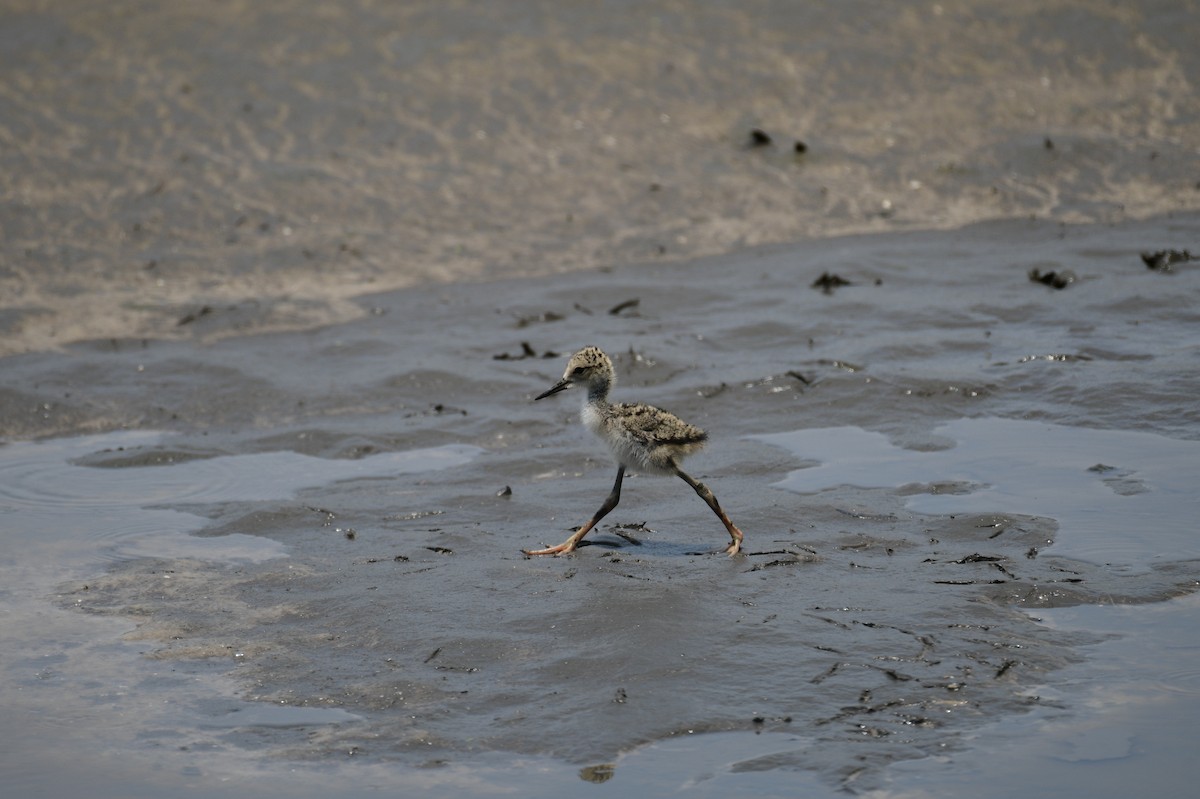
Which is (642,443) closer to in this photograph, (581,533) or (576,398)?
(581,533)

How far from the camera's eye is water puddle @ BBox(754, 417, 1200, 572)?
7.21m

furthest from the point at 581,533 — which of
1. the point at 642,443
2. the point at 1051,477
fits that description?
the point at 1051,477

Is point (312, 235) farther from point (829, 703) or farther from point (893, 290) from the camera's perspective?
point (829, 703)

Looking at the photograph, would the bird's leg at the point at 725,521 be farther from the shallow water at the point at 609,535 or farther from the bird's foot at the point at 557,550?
the bird's foot at the point at 557,550

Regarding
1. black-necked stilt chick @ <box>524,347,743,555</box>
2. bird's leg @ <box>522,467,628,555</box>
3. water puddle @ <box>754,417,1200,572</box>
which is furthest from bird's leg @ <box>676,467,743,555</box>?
water puddle @ <box>754,417,1200,572</box>

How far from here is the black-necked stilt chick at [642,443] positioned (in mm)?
7238

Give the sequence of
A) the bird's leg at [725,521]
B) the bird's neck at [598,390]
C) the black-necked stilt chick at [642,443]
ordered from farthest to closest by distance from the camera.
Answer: the bird's neck at [598,390], the black-necked stilt chick at [642,443], the bird's leg at [725,521]

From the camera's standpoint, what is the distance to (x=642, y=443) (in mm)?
7281

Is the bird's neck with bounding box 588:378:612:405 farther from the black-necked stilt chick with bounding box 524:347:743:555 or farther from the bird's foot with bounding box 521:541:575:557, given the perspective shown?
the bird's foot with bounding box 521:541:575:557

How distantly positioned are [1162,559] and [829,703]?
7.59 feet

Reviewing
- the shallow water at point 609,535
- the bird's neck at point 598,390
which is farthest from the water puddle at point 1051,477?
the bird's neck at point 598,390

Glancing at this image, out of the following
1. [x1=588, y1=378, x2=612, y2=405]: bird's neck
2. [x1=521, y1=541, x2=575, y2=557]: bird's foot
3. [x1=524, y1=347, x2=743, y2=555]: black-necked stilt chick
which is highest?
[x1=588, y1=378, x2=612, y2=405]: bird's neck

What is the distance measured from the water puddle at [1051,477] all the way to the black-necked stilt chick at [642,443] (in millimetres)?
1098

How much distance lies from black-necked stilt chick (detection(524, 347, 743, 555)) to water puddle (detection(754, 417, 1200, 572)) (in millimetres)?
1098
